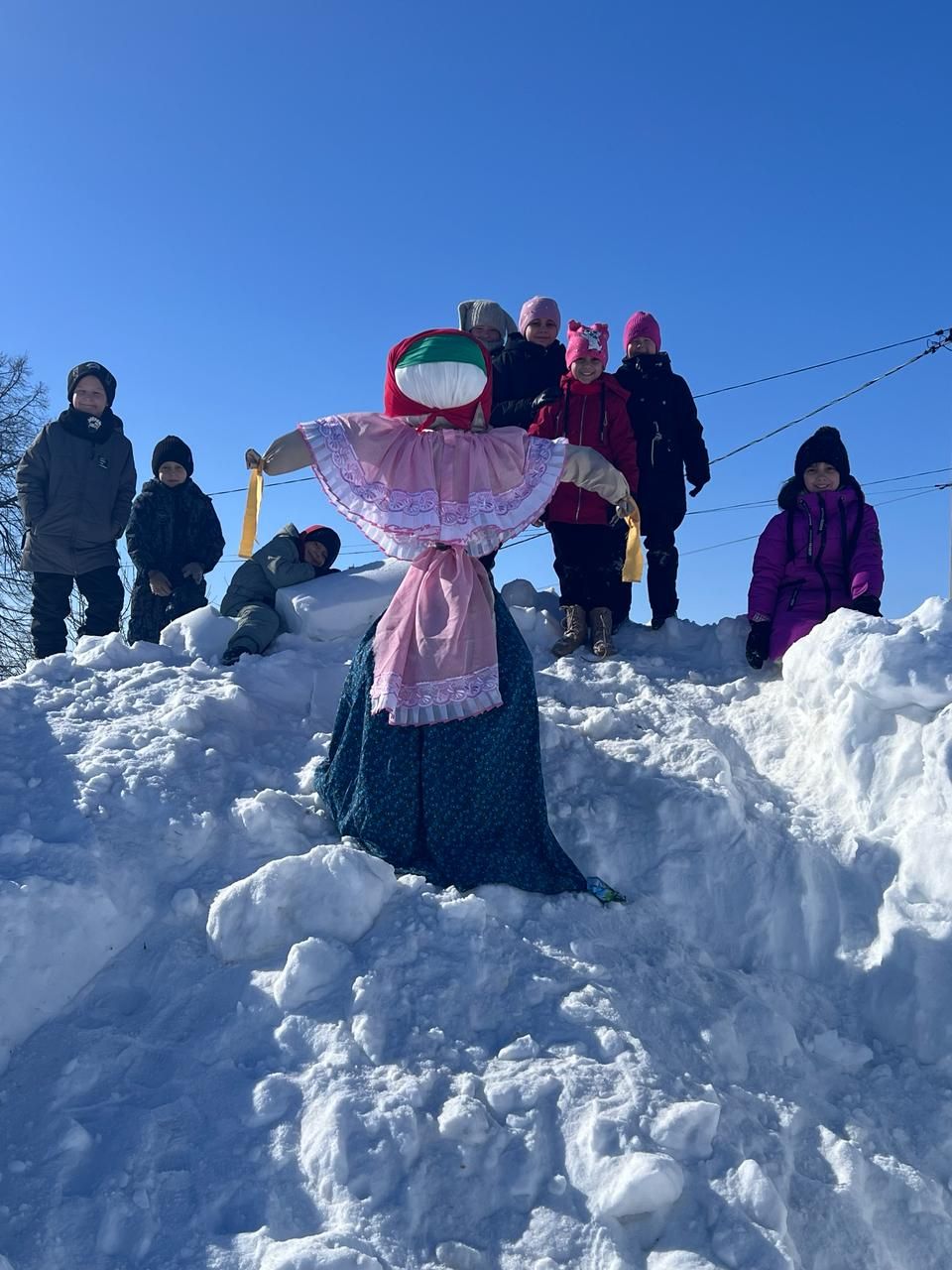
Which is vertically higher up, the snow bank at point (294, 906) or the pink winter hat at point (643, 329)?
the pink winter hat at point (643, 329)

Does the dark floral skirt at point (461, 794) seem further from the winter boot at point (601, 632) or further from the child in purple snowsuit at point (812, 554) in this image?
the child in purple snowsuit at point (812, 554)

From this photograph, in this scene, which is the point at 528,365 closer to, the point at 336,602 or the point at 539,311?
the point at 539,311

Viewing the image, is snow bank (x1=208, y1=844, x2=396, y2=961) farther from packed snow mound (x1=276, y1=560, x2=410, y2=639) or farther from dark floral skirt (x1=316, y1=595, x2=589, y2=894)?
packed snow mound (x1=276, y1=560, x2=410, y2=639)

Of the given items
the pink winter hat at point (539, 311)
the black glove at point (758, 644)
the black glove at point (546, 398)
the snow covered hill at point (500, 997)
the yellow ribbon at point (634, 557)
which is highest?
the pink winter hat at point (539, 311)

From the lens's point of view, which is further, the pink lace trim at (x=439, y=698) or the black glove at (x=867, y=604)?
the black glove at (x=867, y=604)

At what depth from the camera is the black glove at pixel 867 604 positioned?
441 centimetres

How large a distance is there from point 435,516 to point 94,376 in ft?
9.98

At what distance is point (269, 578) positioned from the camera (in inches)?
220

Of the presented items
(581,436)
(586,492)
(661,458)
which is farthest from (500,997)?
(661,458)

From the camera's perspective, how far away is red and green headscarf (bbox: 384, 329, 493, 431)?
3.58 m

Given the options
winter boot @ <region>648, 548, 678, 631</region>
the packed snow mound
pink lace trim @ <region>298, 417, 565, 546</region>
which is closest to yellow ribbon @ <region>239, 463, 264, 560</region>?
pink lace trim @ <region>298, 417, 565, 546</region>

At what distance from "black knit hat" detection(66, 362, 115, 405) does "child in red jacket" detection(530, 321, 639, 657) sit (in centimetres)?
240

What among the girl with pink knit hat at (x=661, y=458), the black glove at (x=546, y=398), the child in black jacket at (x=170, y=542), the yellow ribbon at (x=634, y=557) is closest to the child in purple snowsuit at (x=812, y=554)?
the girl with pink knit hat at (x=661, y=458)

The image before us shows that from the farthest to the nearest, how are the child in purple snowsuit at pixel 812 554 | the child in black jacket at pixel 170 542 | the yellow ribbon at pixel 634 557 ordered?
the child in black jacket at pixel 170 542 → the child in purple snowsuit at pixel 812 554 → the yellow ribbon at pixel 634 557
